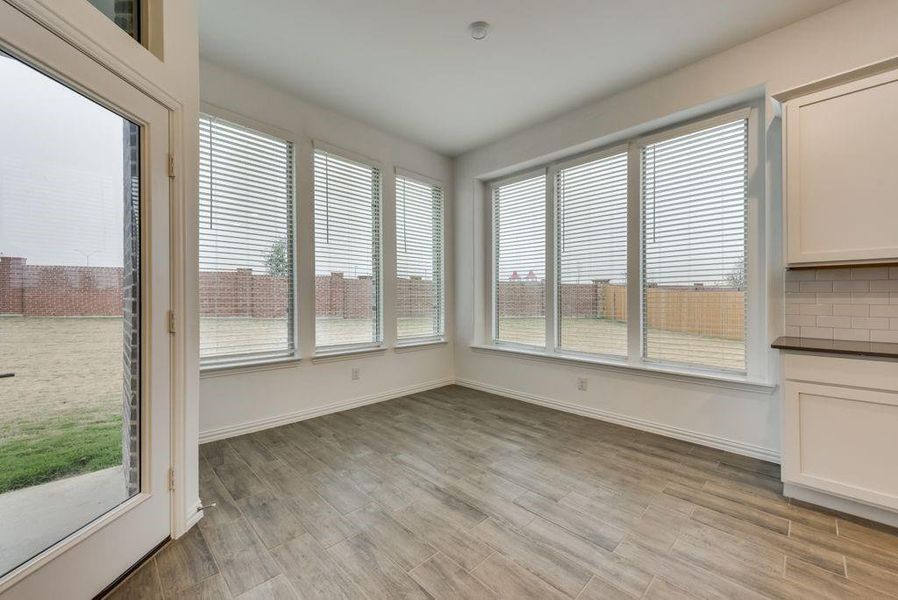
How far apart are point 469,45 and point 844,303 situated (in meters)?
3.10

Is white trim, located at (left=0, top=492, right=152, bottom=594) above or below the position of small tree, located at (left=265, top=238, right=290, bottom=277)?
below

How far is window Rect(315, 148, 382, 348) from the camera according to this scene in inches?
149

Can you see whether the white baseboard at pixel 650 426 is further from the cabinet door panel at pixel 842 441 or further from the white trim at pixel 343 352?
the white trim at pixel 343 352

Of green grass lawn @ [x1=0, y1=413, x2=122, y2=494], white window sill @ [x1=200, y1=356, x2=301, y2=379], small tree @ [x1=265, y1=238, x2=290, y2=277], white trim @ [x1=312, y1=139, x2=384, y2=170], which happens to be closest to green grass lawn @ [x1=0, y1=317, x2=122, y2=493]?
green grass lawn @ [x1=0, y1=413, x2=122, y2=494]

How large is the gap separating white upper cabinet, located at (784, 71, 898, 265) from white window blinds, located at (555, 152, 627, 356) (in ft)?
4.61

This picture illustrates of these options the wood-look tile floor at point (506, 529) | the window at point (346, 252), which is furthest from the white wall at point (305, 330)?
the wood-look tile floor at point (506, 529)

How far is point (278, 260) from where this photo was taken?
137 inches

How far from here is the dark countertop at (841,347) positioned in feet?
6.29

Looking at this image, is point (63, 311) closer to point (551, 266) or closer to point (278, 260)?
point (278, 260)

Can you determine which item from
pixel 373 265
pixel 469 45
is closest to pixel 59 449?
pixel 373 265

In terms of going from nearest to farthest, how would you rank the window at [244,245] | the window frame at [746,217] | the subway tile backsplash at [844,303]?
the subway tile backsplash at [844,303] < the window frame at [746,217] < the window at [244,245]

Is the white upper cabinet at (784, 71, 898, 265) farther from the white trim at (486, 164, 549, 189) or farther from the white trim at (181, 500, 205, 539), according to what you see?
the white trim at (181, 500, 205, 539)

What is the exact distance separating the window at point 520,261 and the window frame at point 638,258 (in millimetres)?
64

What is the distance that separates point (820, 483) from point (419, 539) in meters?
2.24
